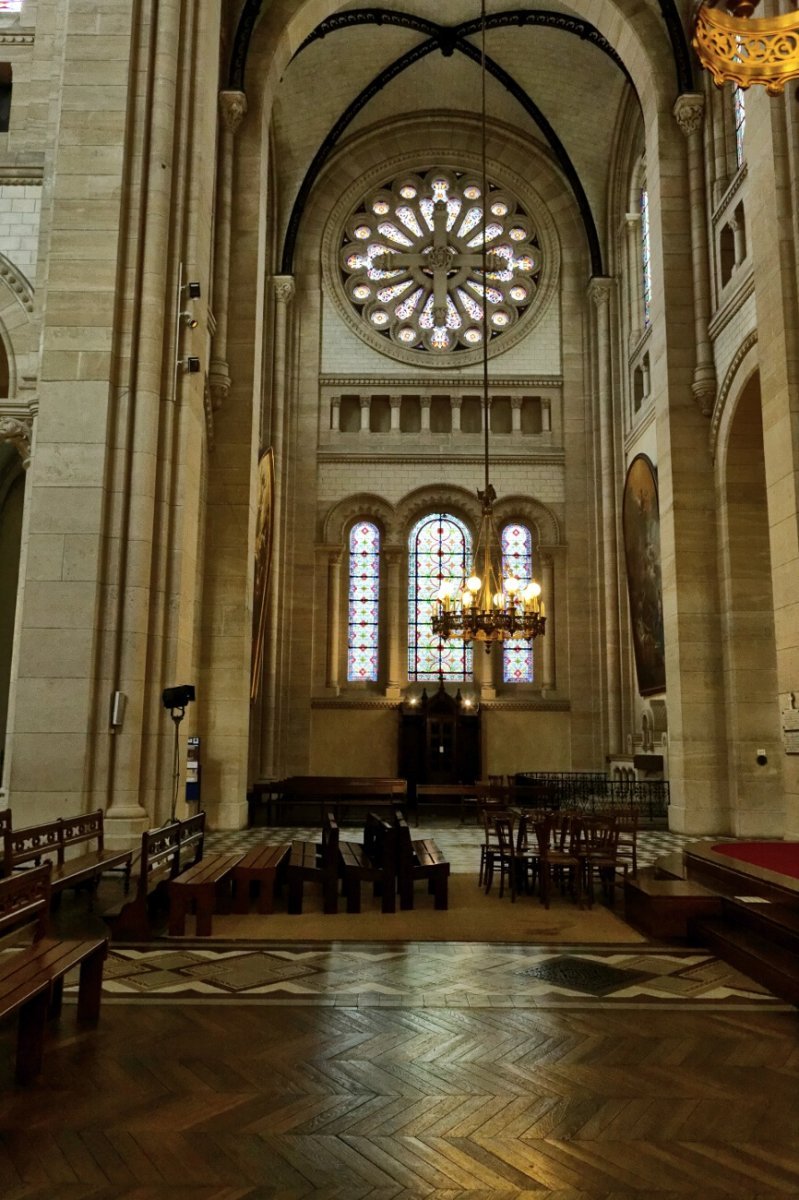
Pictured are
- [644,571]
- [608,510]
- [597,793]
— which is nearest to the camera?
[644,571]

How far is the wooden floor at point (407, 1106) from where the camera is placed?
10.2ft

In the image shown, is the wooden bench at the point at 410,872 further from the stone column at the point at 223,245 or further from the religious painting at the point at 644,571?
the religious painting at the point at 644,571

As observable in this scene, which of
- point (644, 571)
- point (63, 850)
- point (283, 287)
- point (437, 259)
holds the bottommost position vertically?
point (63, 850)

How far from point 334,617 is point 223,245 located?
9.86 metres

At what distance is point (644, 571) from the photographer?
61.3 ft

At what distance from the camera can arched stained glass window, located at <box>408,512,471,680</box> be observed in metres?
23.0

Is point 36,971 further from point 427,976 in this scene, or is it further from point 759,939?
point 759,939

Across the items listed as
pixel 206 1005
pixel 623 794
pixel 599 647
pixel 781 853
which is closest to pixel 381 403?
pixel 599 647

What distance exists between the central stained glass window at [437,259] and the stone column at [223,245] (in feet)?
29.9

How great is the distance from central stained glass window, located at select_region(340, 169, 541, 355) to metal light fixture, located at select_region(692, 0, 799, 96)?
18832 millimetres

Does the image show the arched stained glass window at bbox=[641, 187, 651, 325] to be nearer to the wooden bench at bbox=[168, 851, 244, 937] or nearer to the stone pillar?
the stone pillar

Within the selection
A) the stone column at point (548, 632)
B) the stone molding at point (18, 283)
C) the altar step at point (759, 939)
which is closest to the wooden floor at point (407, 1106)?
the altar step at point (759, 939)

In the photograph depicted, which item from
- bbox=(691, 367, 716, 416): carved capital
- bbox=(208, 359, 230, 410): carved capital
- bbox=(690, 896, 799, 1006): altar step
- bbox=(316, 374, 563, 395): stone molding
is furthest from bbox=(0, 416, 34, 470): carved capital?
bbox=(316, 374, 563, 395): stone molding

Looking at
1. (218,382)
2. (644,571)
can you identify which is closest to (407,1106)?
(218,382)
